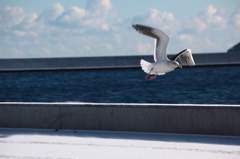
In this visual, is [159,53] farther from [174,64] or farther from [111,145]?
[111,145]

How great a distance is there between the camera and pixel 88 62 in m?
69.1

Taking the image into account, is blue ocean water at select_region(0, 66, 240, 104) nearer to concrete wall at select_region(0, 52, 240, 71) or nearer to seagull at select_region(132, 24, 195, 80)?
concrete wall at select_region(0, 52, 240, 71)

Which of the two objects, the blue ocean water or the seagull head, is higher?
the blue ocean water

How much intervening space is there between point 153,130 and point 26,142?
2305mm

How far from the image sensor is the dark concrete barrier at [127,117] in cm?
784

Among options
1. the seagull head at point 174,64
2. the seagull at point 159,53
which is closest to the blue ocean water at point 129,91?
the seagull at point 159,53

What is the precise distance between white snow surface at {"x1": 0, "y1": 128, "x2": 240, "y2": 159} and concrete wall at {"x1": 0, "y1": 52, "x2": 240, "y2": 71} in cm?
5930

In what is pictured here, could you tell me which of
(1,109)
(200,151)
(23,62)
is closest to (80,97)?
(23,62)

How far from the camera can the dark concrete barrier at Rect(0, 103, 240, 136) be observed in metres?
7.84

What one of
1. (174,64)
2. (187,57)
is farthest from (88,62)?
(174,64)

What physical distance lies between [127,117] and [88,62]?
61.1 metres

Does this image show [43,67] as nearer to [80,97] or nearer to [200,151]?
[80,97]

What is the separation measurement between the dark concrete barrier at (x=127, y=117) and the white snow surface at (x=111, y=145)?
17cm

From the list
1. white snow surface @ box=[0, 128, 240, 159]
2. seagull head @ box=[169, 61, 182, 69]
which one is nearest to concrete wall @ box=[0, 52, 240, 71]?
seagull head @ box=[169, 61, 182, 69]
